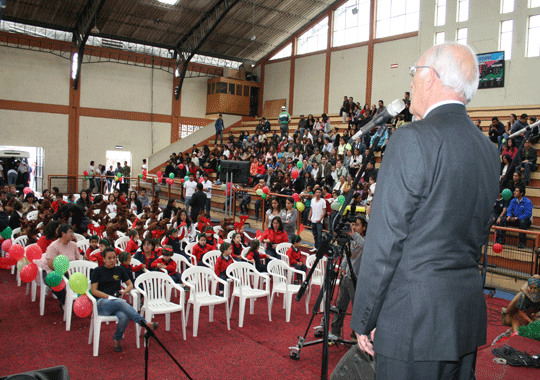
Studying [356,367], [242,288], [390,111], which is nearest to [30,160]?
[242,288]

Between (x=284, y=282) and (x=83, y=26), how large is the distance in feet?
54.5

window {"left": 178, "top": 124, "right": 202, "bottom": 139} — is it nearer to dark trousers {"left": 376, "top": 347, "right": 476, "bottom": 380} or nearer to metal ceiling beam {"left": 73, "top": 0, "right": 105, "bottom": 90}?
metal ceiling beam {"left": 73, "top": 0, "right": 105, "bottom": 90}

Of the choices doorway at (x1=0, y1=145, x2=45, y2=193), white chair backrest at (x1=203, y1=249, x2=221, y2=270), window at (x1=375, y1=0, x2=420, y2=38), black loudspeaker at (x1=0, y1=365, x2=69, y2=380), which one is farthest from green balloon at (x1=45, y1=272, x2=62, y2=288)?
window at (x1=375, y1=0, x2=420, y2=38)

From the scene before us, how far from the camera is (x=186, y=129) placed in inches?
935

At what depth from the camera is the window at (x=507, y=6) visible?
14.4 m

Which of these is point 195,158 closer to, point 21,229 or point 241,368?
point 21,229

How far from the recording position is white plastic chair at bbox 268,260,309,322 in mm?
5949

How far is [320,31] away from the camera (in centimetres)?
2166

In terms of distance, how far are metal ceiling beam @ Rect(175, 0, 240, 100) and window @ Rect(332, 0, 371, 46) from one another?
18.6 ft

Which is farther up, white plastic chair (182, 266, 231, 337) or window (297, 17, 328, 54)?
window (297, 17, 328, 54)

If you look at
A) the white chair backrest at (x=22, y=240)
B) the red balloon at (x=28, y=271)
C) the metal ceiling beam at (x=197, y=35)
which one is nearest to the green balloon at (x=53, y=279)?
the red balloon at (x=28, y=271)

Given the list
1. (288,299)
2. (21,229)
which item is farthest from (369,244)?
(21,229)

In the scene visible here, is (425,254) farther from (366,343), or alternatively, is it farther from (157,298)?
(157,298)

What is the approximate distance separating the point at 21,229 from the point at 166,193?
8917mm
